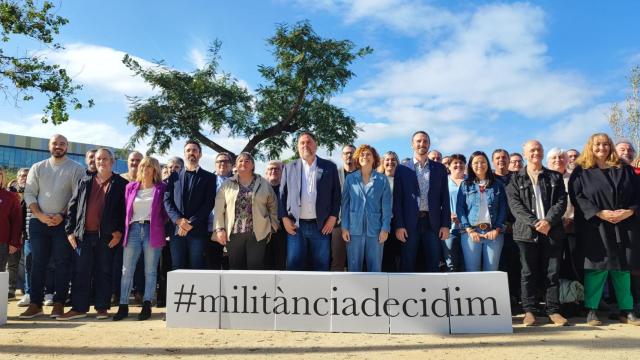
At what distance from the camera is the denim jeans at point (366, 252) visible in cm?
549

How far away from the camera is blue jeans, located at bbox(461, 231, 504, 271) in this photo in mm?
5516

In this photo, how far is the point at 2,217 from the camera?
6715mm

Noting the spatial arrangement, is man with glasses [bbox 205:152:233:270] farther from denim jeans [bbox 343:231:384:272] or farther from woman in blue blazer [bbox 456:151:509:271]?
woman in blue blazer [bbox 456:151:509:271]

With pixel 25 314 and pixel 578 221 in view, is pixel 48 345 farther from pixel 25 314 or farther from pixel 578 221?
pixel 578 221

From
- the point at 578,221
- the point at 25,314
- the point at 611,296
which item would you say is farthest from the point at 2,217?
the point at 611,296

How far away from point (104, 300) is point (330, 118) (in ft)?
44.7

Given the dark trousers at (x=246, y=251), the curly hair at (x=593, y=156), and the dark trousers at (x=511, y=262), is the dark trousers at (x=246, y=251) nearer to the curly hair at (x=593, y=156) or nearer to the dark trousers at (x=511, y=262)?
the dark trousers at (x=511, y=262)

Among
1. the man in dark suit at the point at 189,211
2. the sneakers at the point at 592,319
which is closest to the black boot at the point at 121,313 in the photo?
the man in dark suit at the point at 189,211

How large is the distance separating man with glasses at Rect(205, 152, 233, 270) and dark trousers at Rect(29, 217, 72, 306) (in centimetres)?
176

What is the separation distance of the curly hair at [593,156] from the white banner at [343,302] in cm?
192

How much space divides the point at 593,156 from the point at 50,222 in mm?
6635

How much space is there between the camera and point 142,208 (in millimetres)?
5820

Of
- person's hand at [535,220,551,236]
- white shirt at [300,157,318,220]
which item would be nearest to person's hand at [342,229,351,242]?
white shirt at [300,157,318,220]

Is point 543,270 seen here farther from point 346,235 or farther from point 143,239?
point 143,239
